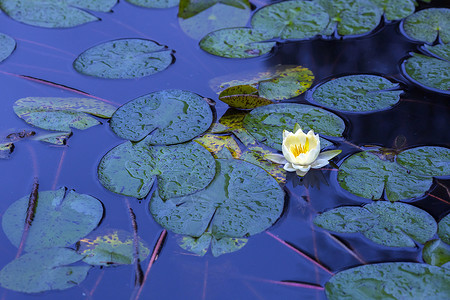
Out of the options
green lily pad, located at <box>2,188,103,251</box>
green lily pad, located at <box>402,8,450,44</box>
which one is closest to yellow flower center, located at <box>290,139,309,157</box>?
green lily pad, located at <box>2,188,103,251</box>

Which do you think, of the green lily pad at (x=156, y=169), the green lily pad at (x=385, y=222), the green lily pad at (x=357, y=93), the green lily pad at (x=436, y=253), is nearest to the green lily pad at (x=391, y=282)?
the green lily pad at (x=436, y=253)

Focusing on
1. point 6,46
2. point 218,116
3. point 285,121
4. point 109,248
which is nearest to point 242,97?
point 218,116

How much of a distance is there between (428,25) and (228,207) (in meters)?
2.20

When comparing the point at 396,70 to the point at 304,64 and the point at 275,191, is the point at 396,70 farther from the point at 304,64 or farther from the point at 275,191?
the point at 275,191

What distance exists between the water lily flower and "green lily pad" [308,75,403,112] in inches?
18.3

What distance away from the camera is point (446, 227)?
83.5 inches

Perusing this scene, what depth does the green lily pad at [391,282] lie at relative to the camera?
185cm

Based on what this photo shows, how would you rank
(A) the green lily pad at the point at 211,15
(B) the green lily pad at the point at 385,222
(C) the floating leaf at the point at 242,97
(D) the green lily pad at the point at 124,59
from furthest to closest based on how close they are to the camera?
1. (A) the green lily pad at the point at 211,15
2. (D) the green lily pad at the point at 124,59
3. (C) the floating leaf at the point at 242,97
4. (B) the green lily pad at the point at 385,222

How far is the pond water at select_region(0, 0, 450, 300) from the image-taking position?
1.99 m

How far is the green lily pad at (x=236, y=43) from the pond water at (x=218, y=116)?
0.06 m

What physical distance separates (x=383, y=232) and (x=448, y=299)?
39cm

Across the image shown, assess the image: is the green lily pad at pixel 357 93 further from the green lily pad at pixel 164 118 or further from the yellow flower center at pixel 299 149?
the green lily pad at pixel 164 118

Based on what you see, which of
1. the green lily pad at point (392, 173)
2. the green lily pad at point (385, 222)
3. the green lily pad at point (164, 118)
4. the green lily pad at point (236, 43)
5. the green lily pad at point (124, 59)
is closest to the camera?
the green lily pad at point (385, 222)

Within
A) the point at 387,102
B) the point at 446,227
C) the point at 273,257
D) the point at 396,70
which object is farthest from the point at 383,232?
the point at 396,70
